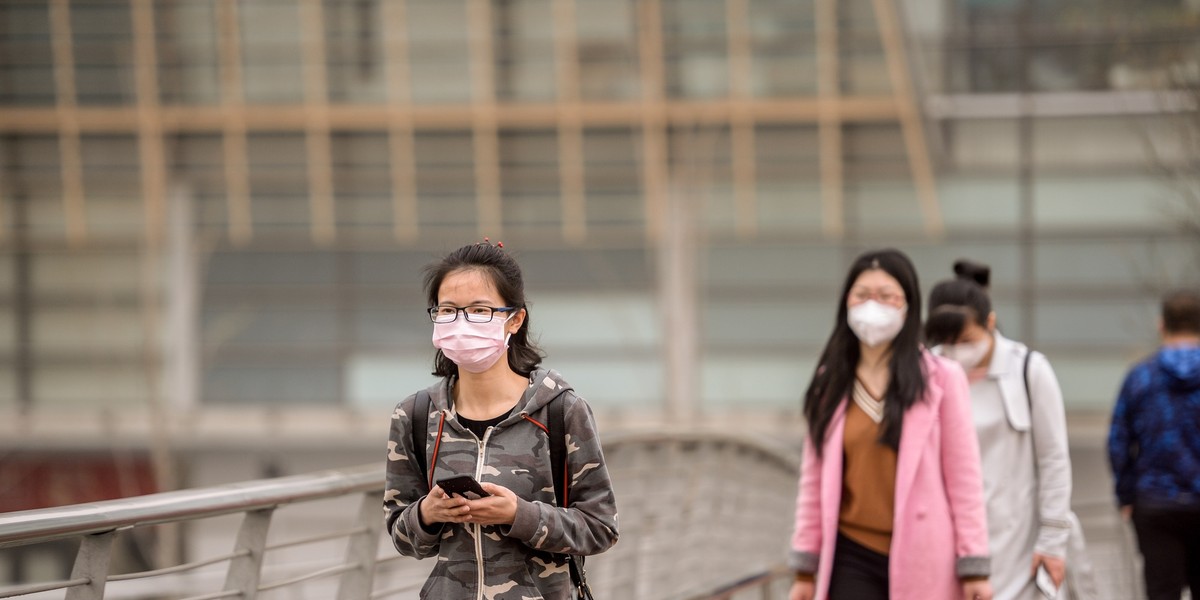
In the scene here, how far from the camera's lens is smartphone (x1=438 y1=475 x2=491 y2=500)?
362 cm

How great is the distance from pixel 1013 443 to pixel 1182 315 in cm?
196

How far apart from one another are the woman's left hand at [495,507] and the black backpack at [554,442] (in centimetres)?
21

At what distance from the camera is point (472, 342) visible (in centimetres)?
387

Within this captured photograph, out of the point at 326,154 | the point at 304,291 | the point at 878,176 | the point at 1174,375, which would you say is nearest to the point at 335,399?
the point at 304,291

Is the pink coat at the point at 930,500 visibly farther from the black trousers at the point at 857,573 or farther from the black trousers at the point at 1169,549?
the black trousers at the point at 1169,549

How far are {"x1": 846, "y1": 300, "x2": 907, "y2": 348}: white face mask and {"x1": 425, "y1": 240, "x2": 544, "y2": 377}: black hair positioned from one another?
178 cm

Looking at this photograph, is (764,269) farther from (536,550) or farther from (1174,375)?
(536,550)

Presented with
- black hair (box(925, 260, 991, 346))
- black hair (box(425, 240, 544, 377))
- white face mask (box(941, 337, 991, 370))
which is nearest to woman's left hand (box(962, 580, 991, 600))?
white face mask (box(941, 337, 991, 370))

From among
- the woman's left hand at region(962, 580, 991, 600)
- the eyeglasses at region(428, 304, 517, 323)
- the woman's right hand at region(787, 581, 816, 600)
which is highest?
the eyeglasses at region(428, 304, 517, 323)

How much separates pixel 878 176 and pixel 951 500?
25.4m

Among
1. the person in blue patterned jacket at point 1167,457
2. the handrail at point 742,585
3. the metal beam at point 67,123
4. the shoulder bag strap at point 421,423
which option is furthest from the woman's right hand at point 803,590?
the metal beam at point 67,123

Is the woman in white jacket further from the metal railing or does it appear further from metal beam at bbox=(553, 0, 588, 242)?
metal beam at bbox=(553, 0, 588, 242)

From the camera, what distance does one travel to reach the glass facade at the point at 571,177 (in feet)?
98.2

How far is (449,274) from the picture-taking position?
4031 millimetres
